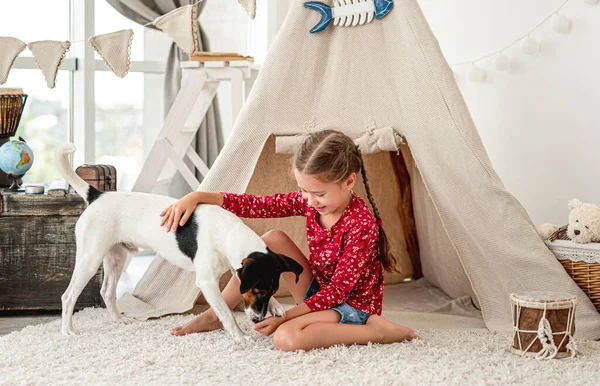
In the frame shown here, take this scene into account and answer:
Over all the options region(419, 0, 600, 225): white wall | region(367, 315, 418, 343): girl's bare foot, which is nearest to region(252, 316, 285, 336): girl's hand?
region(367, 315, 418, 343): girl's bare foot

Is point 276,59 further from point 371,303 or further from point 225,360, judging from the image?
point 225,360

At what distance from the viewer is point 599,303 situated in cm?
251

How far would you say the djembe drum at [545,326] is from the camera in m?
2.12

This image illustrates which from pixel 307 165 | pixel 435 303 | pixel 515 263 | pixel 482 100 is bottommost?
pixel 435 303

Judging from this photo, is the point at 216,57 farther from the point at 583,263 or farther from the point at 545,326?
the point at 545,326

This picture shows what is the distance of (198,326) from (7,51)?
150cm

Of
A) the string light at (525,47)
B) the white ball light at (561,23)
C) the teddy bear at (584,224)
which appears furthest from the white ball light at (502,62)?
the teddy bear at (584,224)

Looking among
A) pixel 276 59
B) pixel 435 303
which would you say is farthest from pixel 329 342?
pixel 276 59

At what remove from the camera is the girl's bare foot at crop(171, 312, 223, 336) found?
2363 mm

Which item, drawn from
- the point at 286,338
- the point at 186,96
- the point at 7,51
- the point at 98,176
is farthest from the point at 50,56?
the point at 286,338

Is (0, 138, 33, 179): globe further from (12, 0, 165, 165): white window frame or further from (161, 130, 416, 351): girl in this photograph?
(12, 0, 165, 165): white window frame

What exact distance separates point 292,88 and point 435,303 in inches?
42.1

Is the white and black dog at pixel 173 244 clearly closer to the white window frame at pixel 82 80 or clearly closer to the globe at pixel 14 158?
the globe at pixel 14 158

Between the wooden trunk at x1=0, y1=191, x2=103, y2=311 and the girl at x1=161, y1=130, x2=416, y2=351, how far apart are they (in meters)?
0.70
